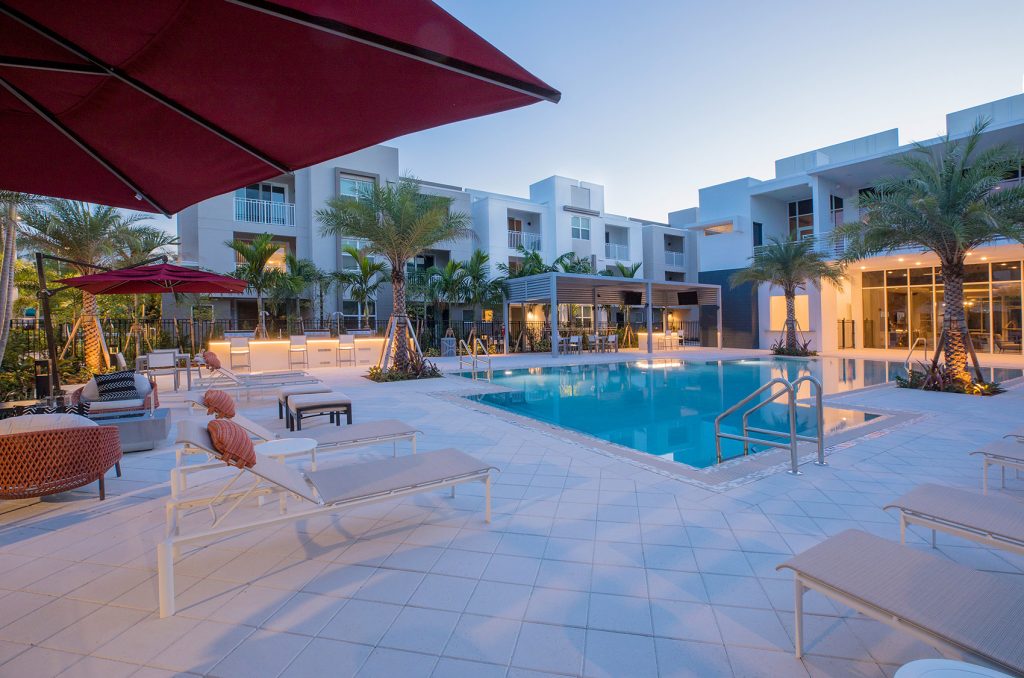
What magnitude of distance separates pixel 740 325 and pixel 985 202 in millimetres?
14711

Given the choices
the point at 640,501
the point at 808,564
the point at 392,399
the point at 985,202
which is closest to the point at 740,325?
the point at 985,202

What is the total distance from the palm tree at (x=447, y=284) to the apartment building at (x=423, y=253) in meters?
2.58

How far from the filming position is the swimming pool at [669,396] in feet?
23.3

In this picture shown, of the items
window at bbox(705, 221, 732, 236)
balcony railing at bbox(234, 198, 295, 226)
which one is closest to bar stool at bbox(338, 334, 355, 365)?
balcony railing at bbox(234, 198, 295, 226)

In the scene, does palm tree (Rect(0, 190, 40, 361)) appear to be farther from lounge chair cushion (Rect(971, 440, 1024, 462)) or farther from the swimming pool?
lounge chair cushion (Rect(971, 440, 1024, 462))

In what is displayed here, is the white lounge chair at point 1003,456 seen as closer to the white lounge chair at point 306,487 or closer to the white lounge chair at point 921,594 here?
the white lounge chair at point 921,594

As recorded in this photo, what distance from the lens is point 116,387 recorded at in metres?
6.30

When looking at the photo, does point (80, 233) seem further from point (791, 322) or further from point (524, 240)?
point (791, 322)

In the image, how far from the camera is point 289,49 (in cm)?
179

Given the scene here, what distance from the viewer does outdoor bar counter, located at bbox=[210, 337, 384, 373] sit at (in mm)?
14250

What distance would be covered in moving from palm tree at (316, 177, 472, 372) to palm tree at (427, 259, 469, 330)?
7.13 m

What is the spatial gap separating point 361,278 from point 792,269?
16.2 m

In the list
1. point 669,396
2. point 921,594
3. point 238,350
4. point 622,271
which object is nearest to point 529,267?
point 622,271

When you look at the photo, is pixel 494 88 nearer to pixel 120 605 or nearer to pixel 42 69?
pixel 42 69
